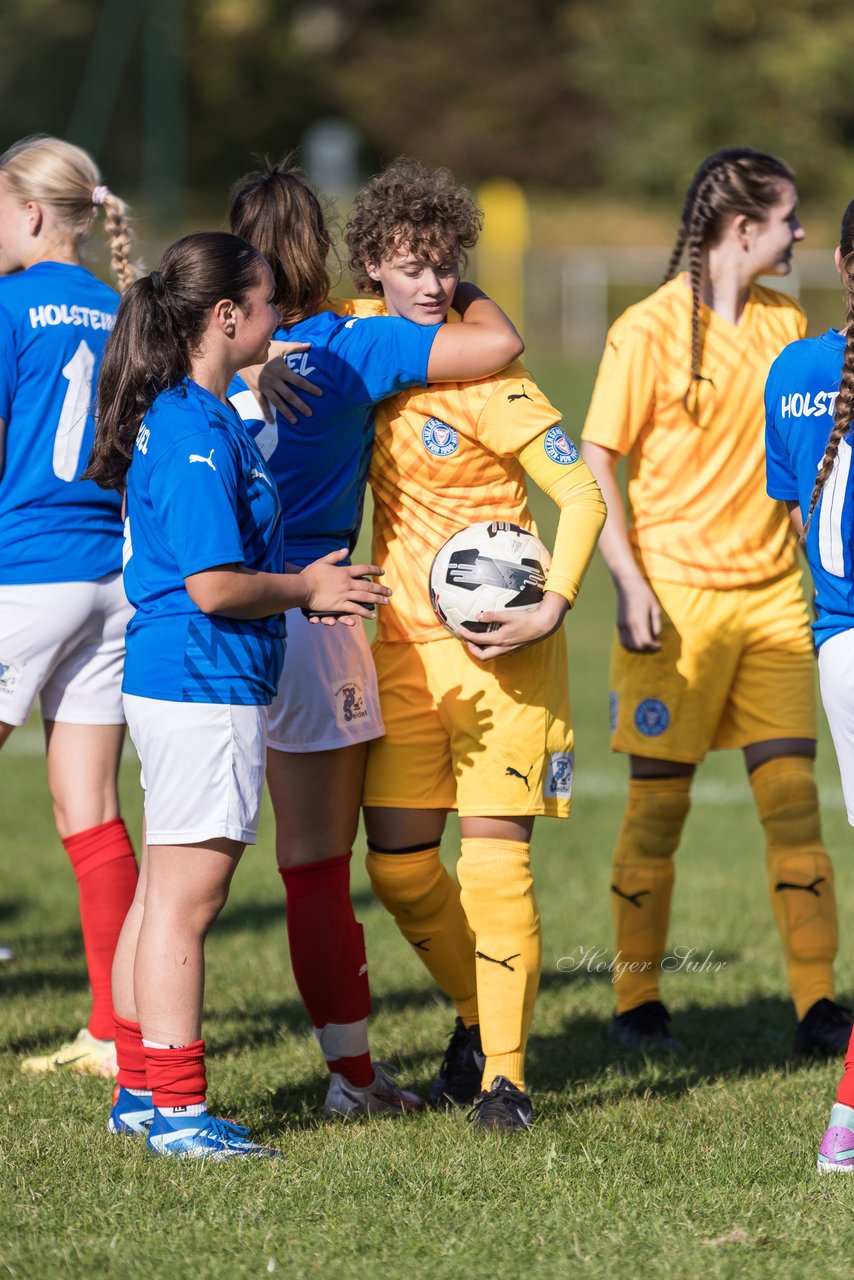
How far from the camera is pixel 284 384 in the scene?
441 cm

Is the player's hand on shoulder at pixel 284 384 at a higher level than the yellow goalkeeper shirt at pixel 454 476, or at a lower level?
higher

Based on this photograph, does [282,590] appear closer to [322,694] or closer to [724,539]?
[322,694]

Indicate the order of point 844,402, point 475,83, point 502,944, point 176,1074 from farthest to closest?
point 475,83
point 502,944
point 176,1074
point 844,402

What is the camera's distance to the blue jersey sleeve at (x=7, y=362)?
15.8ft

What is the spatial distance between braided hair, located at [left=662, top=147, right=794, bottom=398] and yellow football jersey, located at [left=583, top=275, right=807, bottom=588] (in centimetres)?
7

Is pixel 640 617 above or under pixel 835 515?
under

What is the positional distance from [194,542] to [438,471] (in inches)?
34.2

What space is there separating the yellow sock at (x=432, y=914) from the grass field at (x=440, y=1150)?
16.0 inches

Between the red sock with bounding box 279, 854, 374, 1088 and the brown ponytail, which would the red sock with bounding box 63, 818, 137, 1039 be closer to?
the red sock with bounding box 279, 854, 374, 1088

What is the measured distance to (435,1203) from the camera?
12.7 feet

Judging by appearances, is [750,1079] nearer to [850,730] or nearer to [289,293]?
[850,730]

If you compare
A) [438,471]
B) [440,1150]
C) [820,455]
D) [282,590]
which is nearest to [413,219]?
[438,471]

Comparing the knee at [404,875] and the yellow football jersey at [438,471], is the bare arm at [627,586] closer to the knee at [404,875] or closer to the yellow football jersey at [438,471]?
the yellow football jersey at [438,471]

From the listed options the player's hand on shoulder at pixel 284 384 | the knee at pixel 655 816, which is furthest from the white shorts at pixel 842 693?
the knee at pixel 655 816
